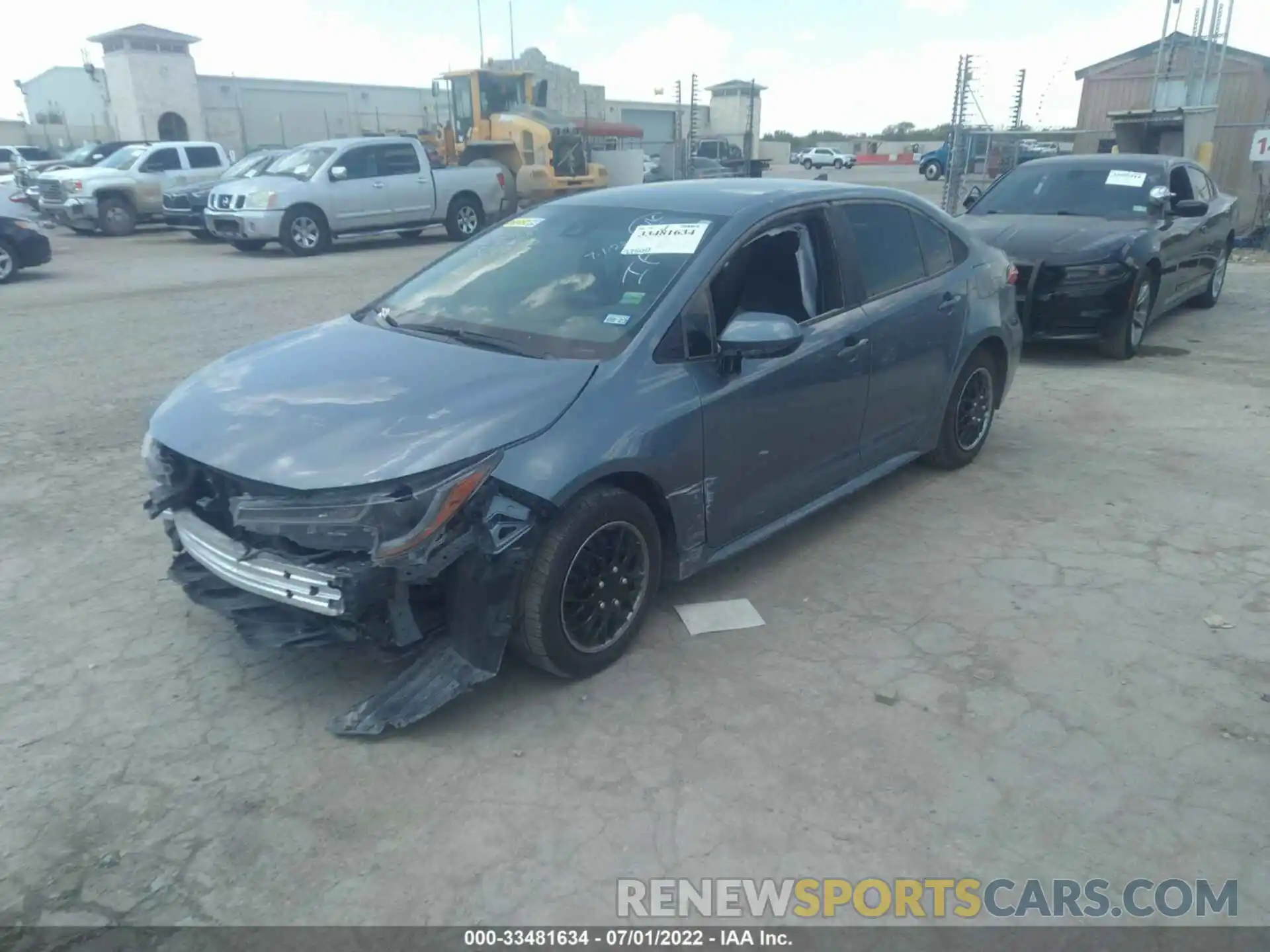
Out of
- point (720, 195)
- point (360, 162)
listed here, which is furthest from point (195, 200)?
point (720, 195)

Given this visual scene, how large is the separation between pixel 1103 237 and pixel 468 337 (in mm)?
6469

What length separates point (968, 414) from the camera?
562 cm

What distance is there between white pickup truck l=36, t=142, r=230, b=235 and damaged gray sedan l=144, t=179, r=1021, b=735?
56.5 ft

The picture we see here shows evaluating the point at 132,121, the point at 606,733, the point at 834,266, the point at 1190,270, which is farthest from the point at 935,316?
the point at 132,121

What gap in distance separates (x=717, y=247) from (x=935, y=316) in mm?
1708

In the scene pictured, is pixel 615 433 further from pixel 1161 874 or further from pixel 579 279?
pixel 1161 874

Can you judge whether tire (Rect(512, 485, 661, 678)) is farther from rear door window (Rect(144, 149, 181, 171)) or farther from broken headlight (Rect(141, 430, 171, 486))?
rear door window (Rect(144, 149, 181, 171))

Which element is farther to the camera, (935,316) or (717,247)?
(935,316)

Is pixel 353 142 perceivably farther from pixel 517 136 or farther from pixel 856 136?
pixel 856 136

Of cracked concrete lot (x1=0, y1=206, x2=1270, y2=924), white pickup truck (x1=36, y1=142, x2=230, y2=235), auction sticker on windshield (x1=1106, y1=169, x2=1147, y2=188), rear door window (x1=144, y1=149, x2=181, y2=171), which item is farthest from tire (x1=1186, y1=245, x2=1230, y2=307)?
rear door window (x1=144, y1=149, x2=181, y2=171)

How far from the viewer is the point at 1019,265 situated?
797 centimetres

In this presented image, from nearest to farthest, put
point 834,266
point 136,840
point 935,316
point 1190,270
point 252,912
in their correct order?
point 252,912 < point 136,840 < point 834,266 < point 935,316 < point 1190,270

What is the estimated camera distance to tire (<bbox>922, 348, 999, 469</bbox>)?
5422mm

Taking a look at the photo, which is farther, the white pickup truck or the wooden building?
the white pickup truck
